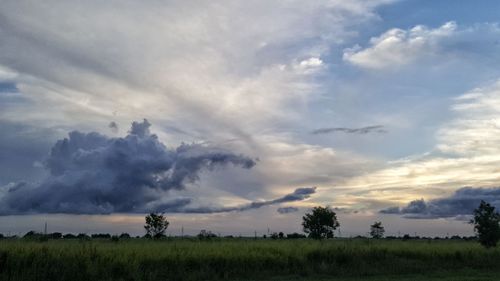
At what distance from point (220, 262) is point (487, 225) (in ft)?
109

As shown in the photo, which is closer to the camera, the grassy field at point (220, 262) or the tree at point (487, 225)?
the grassy field at point (220, 262)

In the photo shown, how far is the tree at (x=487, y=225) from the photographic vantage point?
48.2 meters

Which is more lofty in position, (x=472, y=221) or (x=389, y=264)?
(x=472, y=221)

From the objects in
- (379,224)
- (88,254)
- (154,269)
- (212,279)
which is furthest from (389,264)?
(379,224)

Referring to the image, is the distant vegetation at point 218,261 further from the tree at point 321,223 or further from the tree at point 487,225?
the tree at point 321,223

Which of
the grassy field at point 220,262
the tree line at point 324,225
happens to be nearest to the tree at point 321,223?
the tree line at point 324,225

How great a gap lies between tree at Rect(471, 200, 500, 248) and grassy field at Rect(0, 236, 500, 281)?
8.11m

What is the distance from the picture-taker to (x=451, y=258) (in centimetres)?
4088

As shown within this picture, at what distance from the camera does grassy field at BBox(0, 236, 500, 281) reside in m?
23.1

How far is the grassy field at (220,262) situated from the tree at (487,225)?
811 cm

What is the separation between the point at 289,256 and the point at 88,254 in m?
12.9

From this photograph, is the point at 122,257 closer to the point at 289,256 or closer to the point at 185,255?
the point at 185,255

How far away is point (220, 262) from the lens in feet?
92.9

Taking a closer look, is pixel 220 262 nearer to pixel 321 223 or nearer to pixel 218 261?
pixel 218 261
